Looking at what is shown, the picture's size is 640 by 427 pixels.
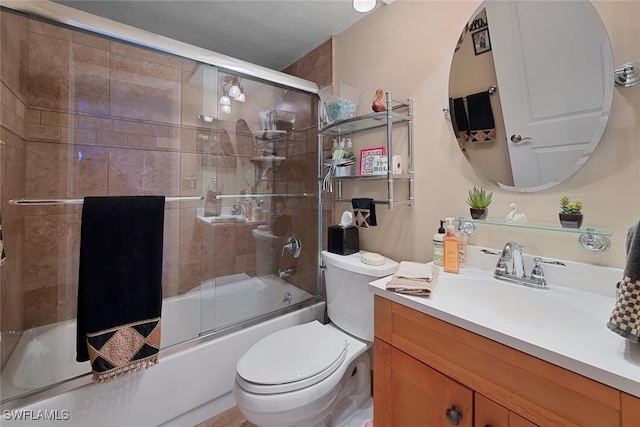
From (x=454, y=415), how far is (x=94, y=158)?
2141 millimetres

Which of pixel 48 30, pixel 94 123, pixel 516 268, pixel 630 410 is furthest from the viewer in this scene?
pixel 94 123

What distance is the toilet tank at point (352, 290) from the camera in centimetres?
129

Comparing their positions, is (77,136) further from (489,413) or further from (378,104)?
(489,413)

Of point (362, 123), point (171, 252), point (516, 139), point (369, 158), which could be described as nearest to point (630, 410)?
point (516, 139)

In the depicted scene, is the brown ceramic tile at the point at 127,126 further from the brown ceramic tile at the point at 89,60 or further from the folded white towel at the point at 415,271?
the folded white towel at the point at 415,271

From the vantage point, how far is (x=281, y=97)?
1.87 m

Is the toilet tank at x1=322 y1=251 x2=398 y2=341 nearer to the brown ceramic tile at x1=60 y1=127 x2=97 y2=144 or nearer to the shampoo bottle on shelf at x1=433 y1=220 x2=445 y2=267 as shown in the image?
the shampoo bottle on shelf at x1=433 y1=220 x2=445 y2=267

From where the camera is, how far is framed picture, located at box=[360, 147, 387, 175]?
56.9 inches

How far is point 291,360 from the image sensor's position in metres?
1.13

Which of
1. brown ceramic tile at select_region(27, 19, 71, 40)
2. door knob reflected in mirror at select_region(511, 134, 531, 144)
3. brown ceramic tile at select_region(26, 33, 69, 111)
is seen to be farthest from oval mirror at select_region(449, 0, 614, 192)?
brown ceramic tile at select_region(26, 33, 69, 111)

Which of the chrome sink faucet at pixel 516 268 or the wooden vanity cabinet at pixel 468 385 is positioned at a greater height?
the chrome sink faucet at pixel 516 268

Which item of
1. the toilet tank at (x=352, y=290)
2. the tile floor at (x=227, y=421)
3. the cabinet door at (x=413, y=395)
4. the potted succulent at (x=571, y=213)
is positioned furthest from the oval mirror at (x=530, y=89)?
the tile floor at (x=227, y=421)

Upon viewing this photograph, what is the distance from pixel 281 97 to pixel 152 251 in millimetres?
1284

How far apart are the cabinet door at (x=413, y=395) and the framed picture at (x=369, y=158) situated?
861mm
